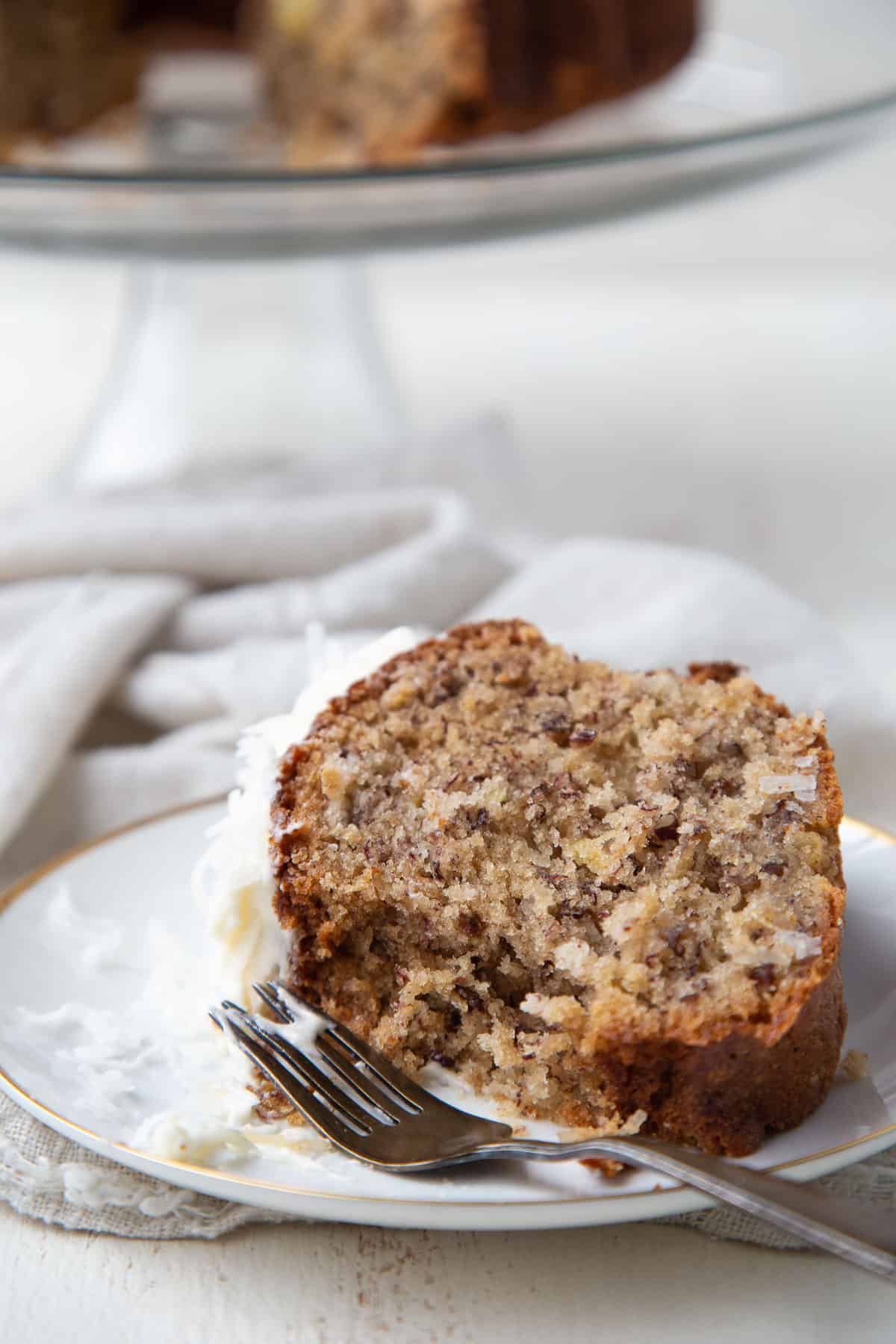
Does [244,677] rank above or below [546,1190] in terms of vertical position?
below

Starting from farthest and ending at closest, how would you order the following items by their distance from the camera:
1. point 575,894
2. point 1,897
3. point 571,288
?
point 571,288 < point 1,897 < point 575,894

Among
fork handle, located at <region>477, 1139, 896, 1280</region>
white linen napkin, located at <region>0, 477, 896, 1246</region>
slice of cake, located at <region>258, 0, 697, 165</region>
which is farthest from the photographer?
slice of cake, located at <region>258, 0, 697, 165</region>

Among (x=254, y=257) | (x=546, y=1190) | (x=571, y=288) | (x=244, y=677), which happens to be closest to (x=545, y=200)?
(x=254, y=257)

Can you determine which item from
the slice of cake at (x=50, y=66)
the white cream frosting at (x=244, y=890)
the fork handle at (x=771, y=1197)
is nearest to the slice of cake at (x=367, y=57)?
the slice of cake at (x=50, y=66)

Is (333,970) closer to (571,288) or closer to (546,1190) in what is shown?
(546,1190)

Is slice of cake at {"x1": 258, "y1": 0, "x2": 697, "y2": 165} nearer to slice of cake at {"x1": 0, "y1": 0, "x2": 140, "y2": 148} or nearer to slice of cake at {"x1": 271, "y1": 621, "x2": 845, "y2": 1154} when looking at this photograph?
slice of cake at {"x1": 0, "y1": 0, "x2": 140, "y2": 148}

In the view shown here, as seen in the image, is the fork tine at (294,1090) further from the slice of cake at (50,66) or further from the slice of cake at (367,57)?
the slice of cake at (50,66)

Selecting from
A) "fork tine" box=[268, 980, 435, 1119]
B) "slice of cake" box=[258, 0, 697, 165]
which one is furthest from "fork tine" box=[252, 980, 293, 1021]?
"slice of cake" box=[258, 0, 697, 165]

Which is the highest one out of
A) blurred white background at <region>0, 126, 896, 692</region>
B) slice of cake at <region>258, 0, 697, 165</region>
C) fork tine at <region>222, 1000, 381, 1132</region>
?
slice of cake at <region>258, 0, 697, 165</region>
